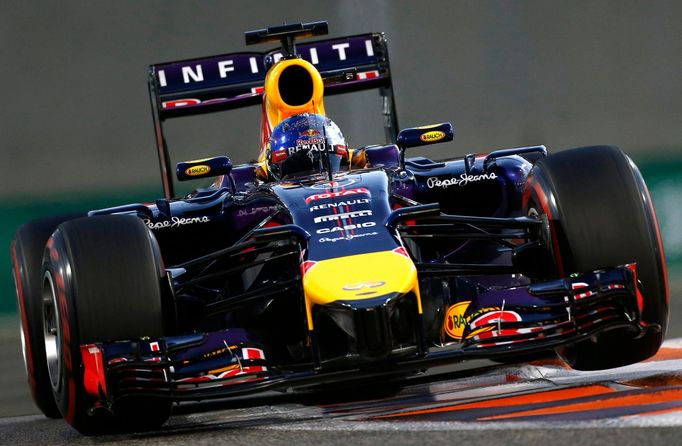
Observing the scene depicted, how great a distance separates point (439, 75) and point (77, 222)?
38.1ft

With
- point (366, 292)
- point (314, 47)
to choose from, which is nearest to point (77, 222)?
point (366, 292)

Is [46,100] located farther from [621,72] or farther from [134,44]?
[621,72]

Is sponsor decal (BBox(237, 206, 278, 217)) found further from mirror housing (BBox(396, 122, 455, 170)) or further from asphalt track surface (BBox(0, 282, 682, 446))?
asphalt track surface (BBox(0, 282, 682, 446))

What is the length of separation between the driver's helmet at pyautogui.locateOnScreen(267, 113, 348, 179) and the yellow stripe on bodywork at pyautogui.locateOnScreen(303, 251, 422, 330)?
182 centimetres

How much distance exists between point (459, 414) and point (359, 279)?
2.15 feet

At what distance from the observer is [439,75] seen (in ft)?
55.0

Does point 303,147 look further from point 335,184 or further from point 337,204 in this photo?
point 337,204

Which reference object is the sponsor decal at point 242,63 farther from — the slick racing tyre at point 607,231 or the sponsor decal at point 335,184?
the slick racing tyre at point 607,231

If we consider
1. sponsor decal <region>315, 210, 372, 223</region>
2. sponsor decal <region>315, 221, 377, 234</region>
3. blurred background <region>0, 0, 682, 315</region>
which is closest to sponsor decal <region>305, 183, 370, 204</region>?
sponsor decal <region>315, 210, 372, 223</region>

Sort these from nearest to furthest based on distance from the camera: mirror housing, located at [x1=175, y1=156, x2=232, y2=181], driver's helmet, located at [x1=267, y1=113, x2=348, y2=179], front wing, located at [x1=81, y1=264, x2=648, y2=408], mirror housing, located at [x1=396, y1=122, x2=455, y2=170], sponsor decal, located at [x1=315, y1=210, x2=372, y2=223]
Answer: front wing, located at [x1=81, y1=264, x2=648, y2=408] < sponsor decal, located at [x1=315, y1=210, x2=372, y2=223] < mirror housing, located at [x1=396, y1=122, x2=455, y2=170] < mirror housing, located at [x1=175, y1=156, x2=232, y2=181] < driver's helmet, located at [x1=267, y1=113, x2=348, y2=179]

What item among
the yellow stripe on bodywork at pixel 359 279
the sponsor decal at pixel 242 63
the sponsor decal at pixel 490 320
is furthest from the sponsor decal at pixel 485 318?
the sponsor decal at pixel 242 63

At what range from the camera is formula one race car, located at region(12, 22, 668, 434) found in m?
5.05

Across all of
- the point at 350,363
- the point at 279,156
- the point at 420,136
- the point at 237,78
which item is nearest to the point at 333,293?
the point at 350,363

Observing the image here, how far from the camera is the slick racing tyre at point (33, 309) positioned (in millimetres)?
6688
